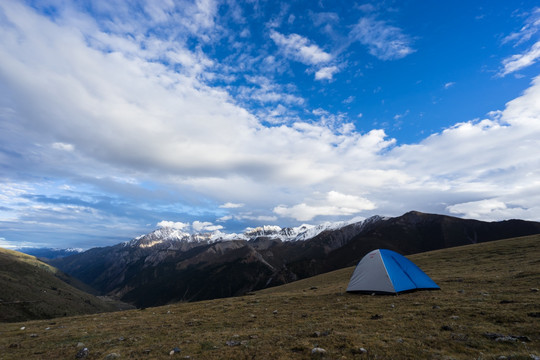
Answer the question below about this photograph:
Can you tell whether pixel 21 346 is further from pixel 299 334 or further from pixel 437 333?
pixel 437 333

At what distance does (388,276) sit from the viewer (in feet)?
68.8

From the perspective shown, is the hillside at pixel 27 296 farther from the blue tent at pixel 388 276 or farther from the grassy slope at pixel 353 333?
the blue tent at pixel 388 276

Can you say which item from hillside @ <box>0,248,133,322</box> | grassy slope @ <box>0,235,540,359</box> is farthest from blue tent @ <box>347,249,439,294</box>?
hillside @ <box>0,248,133,322</box>

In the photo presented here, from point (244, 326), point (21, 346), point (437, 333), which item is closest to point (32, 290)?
point (21, 346)

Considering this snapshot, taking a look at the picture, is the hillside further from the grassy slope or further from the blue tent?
the blue tent

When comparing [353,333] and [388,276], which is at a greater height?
[388,276]

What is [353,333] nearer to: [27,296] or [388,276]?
[388,276]

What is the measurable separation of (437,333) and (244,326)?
9770mm

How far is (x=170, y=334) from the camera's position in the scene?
14234 mm

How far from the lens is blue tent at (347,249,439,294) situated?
67.6 feet

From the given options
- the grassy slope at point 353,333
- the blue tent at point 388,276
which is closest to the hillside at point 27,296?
the grassy slope at point 353,333

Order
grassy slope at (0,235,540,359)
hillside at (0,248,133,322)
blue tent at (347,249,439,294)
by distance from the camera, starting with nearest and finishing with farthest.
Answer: grassy slope at (0,235,540,359), blue tent at (347,249,439,294), hillside at (0,248,133,322)

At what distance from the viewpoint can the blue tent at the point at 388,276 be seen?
20.6 meters

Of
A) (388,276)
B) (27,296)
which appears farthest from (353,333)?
(27,296)
